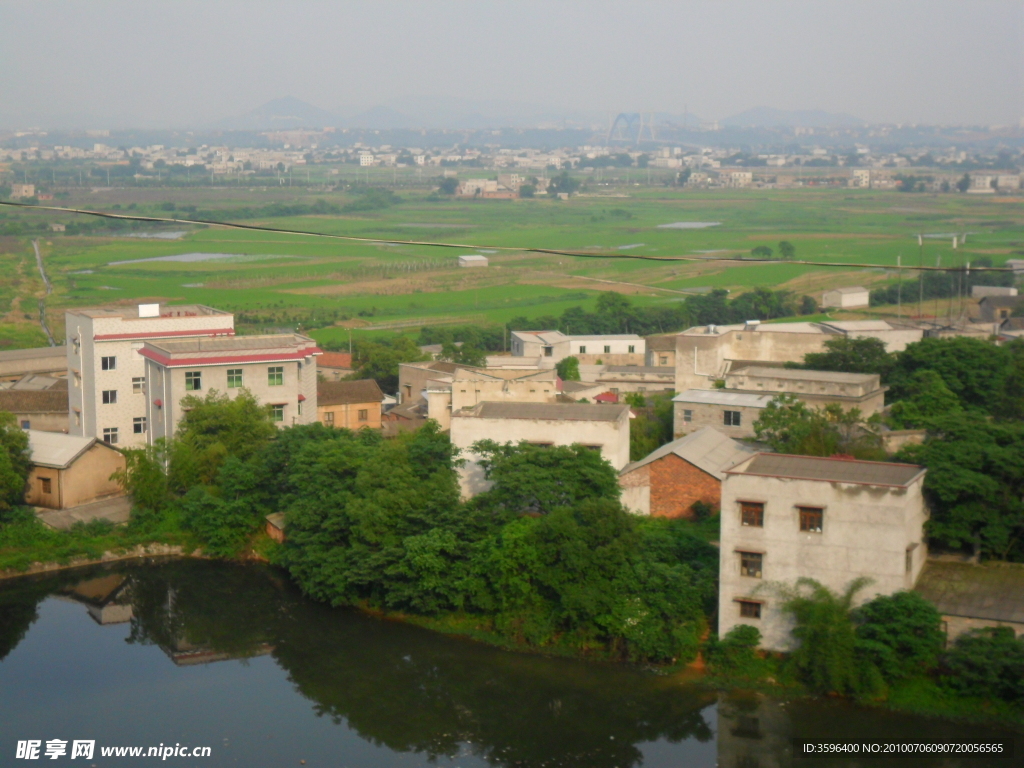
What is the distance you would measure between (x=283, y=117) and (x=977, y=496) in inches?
6615

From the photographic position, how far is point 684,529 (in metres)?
8.14

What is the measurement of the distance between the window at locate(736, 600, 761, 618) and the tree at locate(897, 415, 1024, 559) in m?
1.21

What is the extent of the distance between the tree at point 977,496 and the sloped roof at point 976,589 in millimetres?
140

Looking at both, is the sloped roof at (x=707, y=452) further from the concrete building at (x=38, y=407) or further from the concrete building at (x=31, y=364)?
the concrete building at (x=31, y=364)

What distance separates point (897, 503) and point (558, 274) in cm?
2541

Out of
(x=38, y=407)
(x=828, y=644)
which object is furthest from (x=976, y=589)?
(x=38, y=407)

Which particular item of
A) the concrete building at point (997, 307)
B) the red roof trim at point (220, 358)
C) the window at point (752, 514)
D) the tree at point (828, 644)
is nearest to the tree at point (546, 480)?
the window at point (752, 514)

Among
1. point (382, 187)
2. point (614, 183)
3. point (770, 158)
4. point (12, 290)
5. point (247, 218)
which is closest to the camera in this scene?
point (12, 290)

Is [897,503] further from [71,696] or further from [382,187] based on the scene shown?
[382,187]

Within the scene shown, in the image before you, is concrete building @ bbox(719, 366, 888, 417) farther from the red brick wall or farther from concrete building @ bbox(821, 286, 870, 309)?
concrete building @ bbox(821, 286, 870, 309)

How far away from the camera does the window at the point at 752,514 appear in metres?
6.66

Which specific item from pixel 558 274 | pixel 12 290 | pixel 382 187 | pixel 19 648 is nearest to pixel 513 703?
pixel 19 648

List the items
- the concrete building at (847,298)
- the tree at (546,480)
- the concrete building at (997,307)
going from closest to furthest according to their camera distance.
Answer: the tree at (546,480) → the concrete building at (997,307) → the concrete building at (847,298)

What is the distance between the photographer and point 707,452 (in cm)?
901
